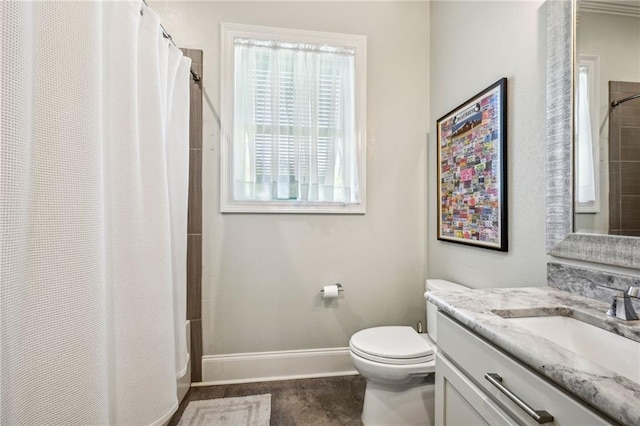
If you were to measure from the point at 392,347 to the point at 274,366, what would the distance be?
0.91 m

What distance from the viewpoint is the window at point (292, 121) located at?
1.85 m

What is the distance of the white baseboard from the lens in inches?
71.7

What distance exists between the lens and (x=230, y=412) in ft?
5.02

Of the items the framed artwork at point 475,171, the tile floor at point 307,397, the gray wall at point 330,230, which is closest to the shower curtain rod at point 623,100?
the framed artwork at point 475,171

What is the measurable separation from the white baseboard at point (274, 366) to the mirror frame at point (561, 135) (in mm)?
1479

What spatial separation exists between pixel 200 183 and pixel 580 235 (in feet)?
6.35

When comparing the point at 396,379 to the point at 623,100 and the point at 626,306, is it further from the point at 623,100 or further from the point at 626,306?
the point at 623,100

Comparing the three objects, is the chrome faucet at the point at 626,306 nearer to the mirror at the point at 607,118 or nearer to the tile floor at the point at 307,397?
the mirror at the point at 607,118

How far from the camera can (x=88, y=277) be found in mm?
729

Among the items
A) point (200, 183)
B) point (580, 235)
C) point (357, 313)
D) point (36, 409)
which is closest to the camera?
point (36, 409)

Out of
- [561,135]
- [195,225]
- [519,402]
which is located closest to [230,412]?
[195,225]

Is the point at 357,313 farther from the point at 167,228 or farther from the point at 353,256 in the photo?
the point at 167,228

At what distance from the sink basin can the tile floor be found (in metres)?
1.14

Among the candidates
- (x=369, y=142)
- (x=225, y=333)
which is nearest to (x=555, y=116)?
(x=369, y=142)
